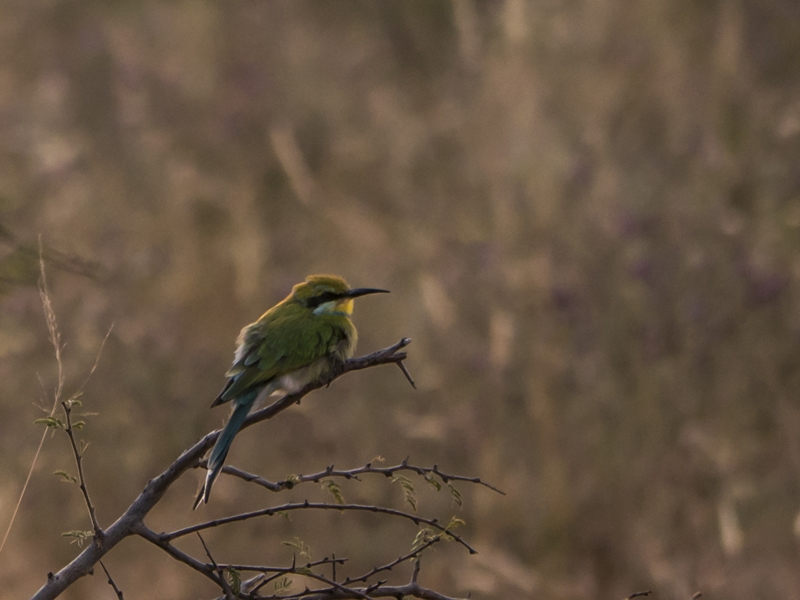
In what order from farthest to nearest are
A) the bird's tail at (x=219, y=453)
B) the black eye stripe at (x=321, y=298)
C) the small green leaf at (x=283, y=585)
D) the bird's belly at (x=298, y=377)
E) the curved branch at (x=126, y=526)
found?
the black eye stripe at (x=321, y=298) < the bird's belly at (x=298, y=377) < the bird's tail at (x=219, y=453) < the small green leaf at (x=283, y=585) < the curved branch at (x=126, y=526)

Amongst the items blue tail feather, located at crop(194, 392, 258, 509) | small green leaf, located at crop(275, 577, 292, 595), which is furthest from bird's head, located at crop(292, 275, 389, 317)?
small green leaf, located at crop(275, 577, 292, 595)

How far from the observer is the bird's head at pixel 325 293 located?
3.00m

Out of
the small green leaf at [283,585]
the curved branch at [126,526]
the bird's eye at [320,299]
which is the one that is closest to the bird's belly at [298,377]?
the bird's eye at [320,299]

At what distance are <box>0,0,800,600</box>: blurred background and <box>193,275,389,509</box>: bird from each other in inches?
49.2

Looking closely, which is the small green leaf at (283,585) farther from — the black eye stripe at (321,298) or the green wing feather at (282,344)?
the black eye stripe at (321,298)

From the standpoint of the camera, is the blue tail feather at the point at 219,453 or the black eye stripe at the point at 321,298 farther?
the black eye stripe at the point at 321,298

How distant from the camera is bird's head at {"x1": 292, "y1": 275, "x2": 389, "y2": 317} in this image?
3.00m

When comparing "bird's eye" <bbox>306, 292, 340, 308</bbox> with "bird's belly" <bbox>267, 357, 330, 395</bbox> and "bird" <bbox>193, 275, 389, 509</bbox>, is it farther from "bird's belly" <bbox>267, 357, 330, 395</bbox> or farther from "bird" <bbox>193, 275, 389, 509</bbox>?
"bird's belly" <bbox>267, 357, 330, 395</bbox>

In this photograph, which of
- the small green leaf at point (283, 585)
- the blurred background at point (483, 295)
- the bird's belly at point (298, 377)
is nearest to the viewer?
the small green leaf at point (283, 585)

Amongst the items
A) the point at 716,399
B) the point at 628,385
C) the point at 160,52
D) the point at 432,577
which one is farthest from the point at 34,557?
the point at 160,52

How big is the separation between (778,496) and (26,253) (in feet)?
10.0

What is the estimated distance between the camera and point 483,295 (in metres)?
4.91

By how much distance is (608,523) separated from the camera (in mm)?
3926

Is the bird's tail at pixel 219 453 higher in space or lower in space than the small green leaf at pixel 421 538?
higher
